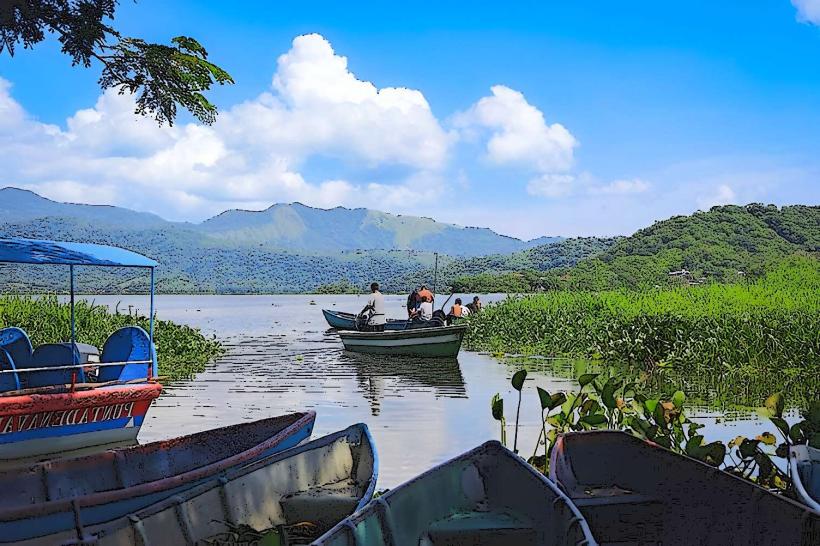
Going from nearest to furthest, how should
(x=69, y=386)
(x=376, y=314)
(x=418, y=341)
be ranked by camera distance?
(x=69, y=386) → (x=418, y=341) → (x=376, y=314)

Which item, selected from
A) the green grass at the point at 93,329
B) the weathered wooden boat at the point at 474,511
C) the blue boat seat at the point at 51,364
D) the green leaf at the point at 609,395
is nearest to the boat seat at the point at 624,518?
the weathered wooden boat at the point at 474,511

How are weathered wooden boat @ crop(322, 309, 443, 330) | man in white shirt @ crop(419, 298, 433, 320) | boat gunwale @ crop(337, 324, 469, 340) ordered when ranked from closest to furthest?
boat gunwale @ crop(337, 324, 469, 340), weathered wooden boat @ crop(322, 309, 443, 330), man in white shirt @ crop(419, 298, 433, 320)

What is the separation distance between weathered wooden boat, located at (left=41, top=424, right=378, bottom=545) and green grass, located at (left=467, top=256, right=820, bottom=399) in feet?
20.6

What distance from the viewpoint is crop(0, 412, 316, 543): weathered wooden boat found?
4.39m

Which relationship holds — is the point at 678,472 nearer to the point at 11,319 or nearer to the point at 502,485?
the point at 502,485

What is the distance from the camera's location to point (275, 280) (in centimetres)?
14612

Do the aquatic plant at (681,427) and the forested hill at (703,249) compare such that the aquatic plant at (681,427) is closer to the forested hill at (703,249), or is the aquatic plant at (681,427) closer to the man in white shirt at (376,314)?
the man in white shirt at (376,314)

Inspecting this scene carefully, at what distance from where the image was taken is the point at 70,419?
9.79 meters

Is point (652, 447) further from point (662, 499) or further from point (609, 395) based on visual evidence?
point (609, 395)

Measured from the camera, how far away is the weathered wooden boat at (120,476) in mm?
4387

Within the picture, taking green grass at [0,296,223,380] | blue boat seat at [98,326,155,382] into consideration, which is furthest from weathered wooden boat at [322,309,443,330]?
blue boat seat at [98,326,155,382]

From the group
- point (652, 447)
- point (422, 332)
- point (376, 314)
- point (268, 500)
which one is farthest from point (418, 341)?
point (268, 500)

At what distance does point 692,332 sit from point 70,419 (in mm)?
11202

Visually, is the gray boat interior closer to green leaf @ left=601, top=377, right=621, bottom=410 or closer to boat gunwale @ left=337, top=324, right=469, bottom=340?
green leaf @ left=601, top=377, right=621, bottom=410
